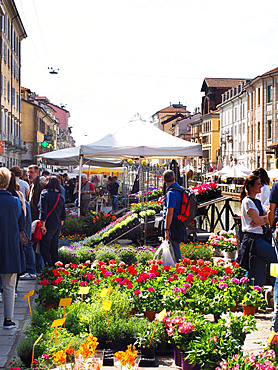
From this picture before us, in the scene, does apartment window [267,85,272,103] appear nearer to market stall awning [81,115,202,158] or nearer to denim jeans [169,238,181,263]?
market stall awning [81,115,202,158]

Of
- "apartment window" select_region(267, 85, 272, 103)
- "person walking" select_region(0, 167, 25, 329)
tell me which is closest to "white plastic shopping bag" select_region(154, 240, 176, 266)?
"person walking" select_region(0, 167, 25, 329)

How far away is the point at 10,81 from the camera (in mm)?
44906

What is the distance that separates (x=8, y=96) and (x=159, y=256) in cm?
Result: 3969

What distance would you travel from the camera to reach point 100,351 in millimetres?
4344

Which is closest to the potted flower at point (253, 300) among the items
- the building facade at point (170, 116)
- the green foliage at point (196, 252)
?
the green foliage at point (196, 252)

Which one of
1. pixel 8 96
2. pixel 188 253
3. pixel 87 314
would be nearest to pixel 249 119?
pixel 8 96

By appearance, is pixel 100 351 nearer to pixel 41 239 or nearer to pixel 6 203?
pixel 6 203

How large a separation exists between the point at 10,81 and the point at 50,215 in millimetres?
39399

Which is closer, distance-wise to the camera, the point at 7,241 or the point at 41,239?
the point at 7,241

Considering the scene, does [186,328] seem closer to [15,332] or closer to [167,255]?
[15,332]

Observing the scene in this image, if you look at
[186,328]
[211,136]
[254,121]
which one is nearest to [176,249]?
[186,328]

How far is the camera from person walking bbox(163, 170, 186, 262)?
700cm

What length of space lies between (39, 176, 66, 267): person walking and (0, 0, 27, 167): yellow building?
31123mm

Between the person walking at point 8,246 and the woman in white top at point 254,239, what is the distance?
2700 mm
